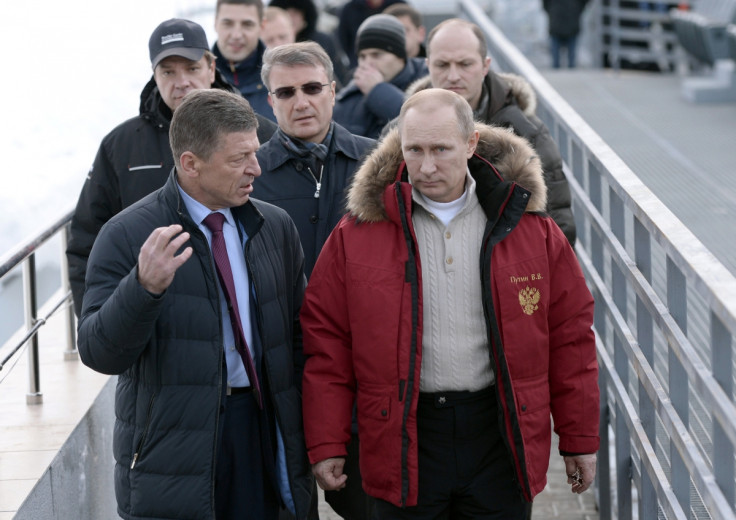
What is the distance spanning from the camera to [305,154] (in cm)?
470

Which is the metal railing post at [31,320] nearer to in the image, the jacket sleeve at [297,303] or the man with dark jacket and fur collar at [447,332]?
the jacket sleeve at [297,303]

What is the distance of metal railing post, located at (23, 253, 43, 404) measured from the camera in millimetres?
5043

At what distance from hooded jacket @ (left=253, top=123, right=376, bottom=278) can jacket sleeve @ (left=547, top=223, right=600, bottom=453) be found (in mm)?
1100

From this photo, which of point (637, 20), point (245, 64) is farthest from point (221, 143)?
point (637, 20)

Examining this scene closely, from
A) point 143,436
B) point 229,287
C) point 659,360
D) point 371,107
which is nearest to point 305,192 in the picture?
point 229,287

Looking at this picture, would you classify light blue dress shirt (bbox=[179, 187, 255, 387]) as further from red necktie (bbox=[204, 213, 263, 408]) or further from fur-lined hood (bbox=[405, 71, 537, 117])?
fur-lined hood (bbox=[405, 71, 537, 117])

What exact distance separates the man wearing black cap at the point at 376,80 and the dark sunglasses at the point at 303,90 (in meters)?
1.44

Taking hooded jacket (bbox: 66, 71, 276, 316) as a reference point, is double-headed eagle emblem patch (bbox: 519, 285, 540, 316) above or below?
below

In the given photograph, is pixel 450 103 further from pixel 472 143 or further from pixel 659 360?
pixel 659 360

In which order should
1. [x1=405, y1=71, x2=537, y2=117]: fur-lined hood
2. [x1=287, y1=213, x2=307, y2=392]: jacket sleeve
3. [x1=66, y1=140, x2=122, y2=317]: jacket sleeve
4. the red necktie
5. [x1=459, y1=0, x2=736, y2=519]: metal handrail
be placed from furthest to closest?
[x1=405, y1=71, x2=537, y2=117]: fur-lined hood, [x1=66, y1=140, x2=122, y2=317]: jacket sleeve, [x1=287, y1=213, x2=307, y2=392]: jacket sleeve, the red necktie, [x1=459, y1=0, x2=736, y2=519]: metal handrail

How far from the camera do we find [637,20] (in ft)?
60.7

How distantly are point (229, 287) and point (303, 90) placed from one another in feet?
4.37

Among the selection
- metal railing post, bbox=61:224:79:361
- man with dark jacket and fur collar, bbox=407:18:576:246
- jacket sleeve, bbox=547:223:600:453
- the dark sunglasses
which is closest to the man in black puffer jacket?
jacket sleeve, bbox=547:223:600:453

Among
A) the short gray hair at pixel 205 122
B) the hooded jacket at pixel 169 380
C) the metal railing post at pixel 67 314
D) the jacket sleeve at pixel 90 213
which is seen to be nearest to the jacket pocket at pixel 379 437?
the hooded jacket at pixel 169 380
